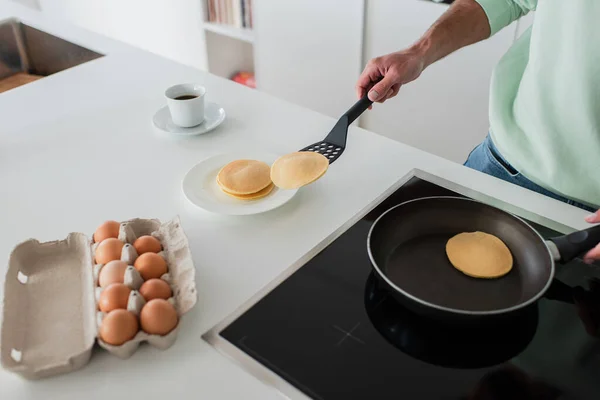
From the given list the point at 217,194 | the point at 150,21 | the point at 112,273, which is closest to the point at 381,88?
the point at 217,194

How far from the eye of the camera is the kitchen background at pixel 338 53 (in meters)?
1.94

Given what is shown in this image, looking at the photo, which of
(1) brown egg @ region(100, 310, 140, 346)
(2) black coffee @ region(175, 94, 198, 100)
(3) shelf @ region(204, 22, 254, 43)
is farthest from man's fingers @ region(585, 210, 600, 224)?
(3) shelf @ region(204, 22, 254, 43)

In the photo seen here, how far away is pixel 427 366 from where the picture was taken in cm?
63

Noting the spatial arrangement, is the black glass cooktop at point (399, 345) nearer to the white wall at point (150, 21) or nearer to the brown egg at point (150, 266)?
the brown egg at point (150, 266)

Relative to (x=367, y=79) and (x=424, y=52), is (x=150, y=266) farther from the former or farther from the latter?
(x=424, y=52)

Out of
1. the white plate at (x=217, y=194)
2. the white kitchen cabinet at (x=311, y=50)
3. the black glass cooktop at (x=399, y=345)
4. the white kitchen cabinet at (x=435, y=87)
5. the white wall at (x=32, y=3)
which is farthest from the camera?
the white wall at (x=32, y=3)

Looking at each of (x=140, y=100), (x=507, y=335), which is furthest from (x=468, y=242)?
(x=140, y=100)

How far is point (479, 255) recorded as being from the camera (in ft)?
2.43

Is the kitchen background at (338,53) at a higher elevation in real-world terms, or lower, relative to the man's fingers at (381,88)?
lower

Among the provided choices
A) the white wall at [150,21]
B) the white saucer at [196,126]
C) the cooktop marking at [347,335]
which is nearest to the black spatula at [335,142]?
the white saucer at [196,126]

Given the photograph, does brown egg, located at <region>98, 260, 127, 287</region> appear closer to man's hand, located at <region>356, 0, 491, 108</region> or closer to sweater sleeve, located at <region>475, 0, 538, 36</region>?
man's hand, located at <region>356, 0, 491, 108</region>

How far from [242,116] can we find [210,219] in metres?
0.34

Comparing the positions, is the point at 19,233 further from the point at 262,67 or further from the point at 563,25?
the point at 262,67

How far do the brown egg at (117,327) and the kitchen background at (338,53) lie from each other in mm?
1582
